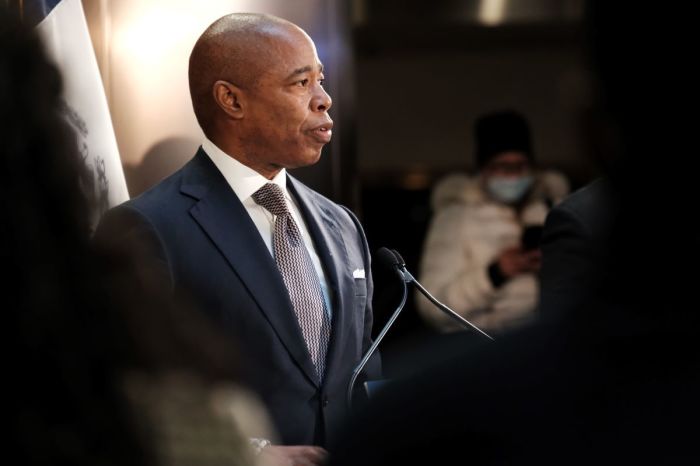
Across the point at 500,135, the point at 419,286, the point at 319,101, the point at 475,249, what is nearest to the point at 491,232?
the point at 475,249

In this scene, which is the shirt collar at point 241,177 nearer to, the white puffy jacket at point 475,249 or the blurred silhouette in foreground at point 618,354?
the white puffy jacket at point 475,249

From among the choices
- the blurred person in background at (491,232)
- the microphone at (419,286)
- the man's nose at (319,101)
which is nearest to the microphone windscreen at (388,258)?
the microphone at (419,286)

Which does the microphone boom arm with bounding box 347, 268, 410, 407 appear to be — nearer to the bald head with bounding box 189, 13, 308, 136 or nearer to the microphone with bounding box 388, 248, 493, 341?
the microphone with bounding box 388, 248, 493, 341

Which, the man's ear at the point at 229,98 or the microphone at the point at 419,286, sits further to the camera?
the man's ear at the point at 229,98

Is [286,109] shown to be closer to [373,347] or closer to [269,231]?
[269,231]

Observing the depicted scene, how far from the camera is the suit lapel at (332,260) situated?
5.25ft

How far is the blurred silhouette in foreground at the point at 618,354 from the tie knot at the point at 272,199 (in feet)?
3.69

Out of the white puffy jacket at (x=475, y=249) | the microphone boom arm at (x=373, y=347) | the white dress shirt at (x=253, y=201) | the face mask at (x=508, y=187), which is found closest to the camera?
the microphone boom arm at (x=373, y=347)

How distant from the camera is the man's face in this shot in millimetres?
1696

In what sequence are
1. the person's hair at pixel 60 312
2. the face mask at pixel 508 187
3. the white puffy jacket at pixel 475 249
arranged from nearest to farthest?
1. the person's hair at pixel 60 312
2. the white puffy jacket at pixel 475 249
3. the face mask at pixel 508 187

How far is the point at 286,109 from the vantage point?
1.71 m

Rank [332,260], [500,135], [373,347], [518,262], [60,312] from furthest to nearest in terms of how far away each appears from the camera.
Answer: [500,135] < [518,262] < [332,260] < [373,347] < [60,312]

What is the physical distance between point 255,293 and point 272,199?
0.16m

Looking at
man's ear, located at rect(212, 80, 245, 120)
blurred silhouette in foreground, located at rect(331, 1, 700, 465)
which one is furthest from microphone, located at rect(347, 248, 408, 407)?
blurred silhouette in foreground, located at rect(331, 1, 700, 465)
